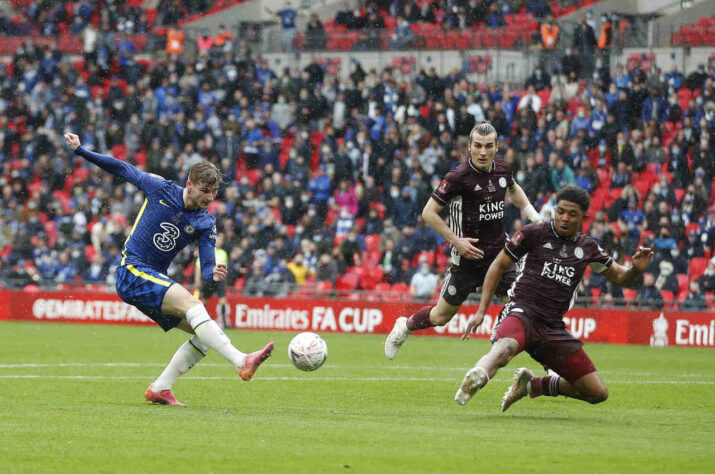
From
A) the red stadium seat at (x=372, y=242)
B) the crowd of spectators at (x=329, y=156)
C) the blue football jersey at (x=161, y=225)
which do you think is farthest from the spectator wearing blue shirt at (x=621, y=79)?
the blue football jersey at (x=161, y=225)

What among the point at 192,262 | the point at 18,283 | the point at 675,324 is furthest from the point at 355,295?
the point at 18,283

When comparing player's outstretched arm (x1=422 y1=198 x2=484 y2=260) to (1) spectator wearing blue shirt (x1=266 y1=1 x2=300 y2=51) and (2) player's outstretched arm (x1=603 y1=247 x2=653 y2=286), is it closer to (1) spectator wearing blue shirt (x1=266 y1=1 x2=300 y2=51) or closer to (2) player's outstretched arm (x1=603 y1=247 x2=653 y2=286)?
(2) player's outstretched arm (x1=603 y1=247 x2=653 y2=286)

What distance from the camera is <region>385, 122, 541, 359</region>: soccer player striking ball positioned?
11180mm

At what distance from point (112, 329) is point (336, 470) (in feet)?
63.1

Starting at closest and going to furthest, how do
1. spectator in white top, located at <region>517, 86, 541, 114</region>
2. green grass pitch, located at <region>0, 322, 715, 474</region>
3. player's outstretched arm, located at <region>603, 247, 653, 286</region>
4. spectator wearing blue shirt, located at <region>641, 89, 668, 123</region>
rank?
green grass pitch, located at <region>0, 322, 715, 474</region>, player's outstretched arm, located at <region>603, 247, 653, 286</region>, spectator wearing blue shirt, located at <region>641, 89, 668, 123</region>, spectator in white top, located at <region>517, 86, 541, 114</region>

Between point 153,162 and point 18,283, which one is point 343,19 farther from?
point 18,283

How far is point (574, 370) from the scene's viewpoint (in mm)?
9477

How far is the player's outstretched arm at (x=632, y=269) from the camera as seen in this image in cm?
925

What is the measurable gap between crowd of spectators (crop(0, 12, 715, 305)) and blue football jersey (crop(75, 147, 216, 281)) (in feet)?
45.0

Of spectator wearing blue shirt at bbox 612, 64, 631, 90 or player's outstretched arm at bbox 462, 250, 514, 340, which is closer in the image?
player's outstretched arm at bbox 462, 250, 514, 340

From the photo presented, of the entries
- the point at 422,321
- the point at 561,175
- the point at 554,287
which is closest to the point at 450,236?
the point at 422,321

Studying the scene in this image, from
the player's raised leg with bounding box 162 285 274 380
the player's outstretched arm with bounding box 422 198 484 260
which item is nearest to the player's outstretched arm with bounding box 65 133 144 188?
the player's raised leg with bounding box 162 285 274 380

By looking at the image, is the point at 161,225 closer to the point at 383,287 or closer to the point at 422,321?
the point at 422,321

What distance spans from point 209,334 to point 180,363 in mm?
619
